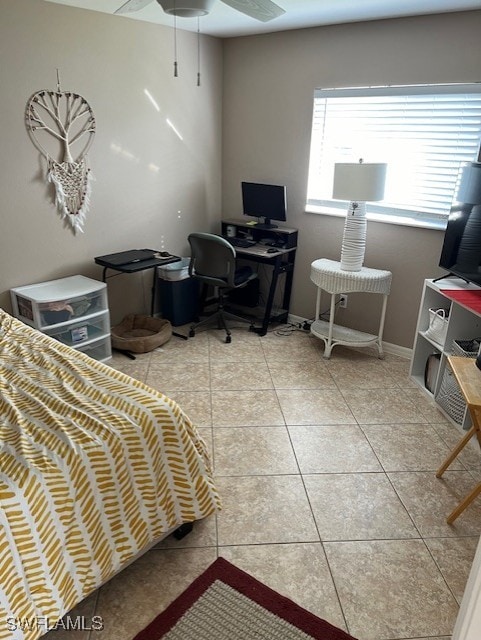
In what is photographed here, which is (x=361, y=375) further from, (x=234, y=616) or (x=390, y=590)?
(x=234, y=616)

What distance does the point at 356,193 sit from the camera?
131 inches

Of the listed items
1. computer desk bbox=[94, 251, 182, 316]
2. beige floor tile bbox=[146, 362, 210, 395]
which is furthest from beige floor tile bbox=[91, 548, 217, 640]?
computer desk bbox=[94, 251, 182, 316]

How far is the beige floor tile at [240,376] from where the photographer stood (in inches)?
129

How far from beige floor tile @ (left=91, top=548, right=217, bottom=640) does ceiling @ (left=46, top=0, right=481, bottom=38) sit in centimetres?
296

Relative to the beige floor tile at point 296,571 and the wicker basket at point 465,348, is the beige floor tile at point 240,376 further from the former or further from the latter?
the beige floor tile at point 296,571

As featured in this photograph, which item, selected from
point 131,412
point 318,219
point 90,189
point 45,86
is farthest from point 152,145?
point 131,412

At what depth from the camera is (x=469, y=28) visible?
2992mm

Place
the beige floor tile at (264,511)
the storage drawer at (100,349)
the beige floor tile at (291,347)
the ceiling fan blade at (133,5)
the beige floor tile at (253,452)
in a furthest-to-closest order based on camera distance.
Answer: the beige floor tile at (291,347), the storage drawer at (100,349), the beige floor tile at (253,452), the ceiling fan blade at (133,5), the beige floor tile at (264,511)

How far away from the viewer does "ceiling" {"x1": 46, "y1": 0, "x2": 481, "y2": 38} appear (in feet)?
9.48

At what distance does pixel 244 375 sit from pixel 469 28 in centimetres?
277

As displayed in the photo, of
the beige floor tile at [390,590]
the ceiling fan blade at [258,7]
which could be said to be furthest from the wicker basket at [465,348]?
the ceiling fan blade at [258,7]

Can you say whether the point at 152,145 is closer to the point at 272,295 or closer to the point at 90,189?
the point at 90,189

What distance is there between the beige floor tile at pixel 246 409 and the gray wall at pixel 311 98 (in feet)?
4.59

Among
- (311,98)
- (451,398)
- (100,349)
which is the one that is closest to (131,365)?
(100,349)
